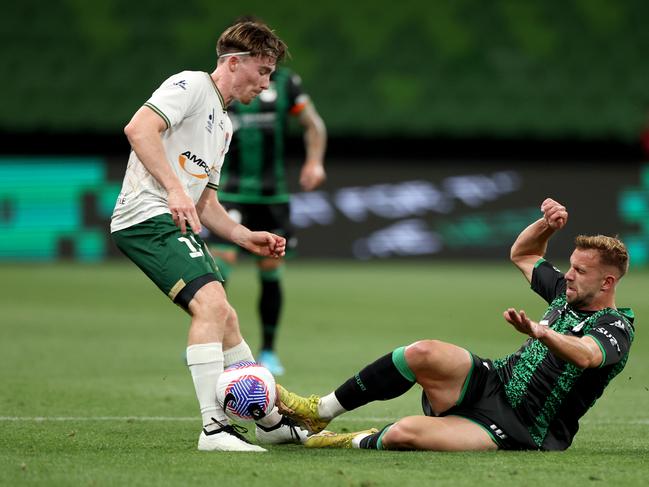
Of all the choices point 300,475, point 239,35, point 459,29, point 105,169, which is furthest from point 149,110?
point 459,29

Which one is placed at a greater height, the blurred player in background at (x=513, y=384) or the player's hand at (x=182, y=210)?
the player's hand at (x=182, y=210)

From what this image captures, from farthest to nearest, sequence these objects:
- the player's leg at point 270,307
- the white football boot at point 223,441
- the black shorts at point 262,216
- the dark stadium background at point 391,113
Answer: the dark stadium background at point 391,113 < the black shorts at point 262,216 < the player's leg at point 270,307 < the white football boot at point 223,441

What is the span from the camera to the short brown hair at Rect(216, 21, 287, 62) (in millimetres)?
5840

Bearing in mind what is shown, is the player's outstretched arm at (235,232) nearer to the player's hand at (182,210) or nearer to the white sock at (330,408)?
the player's hand at (182,210)

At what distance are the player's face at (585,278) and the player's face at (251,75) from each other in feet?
6.04

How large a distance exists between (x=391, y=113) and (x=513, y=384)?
696 inches

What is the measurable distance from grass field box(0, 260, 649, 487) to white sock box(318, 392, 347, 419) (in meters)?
0.21

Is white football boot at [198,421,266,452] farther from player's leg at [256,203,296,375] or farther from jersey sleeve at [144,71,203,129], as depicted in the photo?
player's leg at [256,203,296,375]

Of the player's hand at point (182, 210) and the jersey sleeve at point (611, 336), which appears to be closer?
the jersey sleeve at point (611, 336)

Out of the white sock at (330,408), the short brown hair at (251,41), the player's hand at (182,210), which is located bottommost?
the white sock at (330,408)

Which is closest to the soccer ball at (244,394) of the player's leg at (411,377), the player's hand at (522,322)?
the player's leg at (411,377)

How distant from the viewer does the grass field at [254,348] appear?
482cm

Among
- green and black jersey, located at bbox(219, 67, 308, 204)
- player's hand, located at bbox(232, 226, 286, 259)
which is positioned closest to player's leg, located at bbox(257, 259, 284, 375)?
green and black jersey, located at bbox(219, 67, 308, 204)

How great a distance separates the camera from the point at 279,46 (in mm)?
5938
